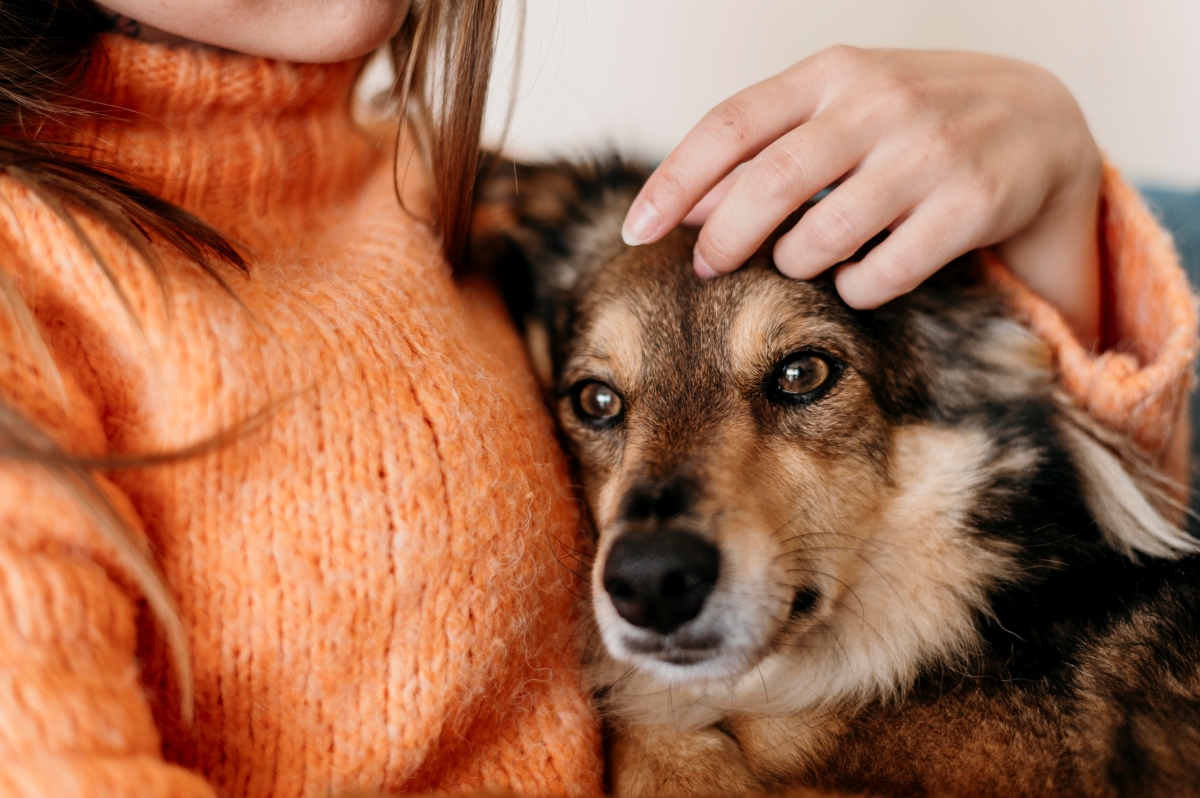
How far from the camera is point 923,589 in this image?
51.8 inches

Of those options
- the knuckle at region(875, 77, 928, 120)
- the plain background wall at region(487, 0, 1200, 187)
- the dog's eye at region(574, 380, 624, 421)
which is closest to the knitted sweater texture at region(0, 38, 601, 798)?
the dog's eye at region(574, 380, 624, 421)

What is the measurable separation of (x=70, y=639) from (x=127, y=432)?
293 millimetres

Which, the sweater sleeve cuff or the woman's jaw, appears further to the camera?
the sweater sleeve cuff

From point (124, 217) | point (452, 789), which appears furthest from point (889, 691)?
point (124, 217)

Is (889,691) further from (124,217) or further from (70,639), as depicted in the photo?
(124,217)

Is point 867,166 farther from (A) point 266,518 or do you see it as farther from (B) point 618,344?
(A) point 266,518

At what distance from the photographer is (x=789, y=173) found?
111cm

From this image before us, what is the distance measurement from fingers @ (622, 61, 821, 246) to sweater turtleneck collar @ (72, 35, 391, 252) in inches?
22.3

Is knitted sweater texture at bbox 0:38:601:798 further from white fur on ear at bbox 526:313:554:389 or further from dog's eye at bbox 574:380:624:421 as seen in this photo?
white fur on ear at bbox 526:313:554:389

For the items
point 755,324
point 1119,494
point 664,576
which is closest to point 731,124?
point 755,324

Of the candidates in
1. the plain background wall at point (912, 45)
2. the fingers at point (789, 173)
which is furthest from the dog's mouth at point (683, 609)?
the plain background wall at point (912, 45)

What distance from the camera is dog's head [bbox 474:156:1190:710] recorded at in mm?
1129

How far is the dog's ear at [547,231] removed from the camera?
5.49 feet

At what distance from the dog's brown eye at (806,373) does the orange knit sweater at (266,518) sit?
0.43 metres
